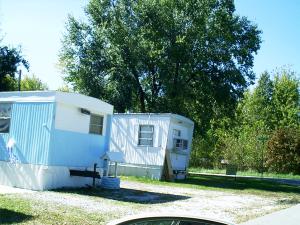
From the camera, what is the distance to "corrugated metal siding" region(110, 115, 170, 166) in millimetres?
22016

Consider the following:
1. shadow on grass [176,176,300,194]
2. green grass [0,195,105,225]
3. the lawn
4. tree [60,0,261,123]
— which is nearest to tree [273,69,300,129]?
tree [60,0,261,123]

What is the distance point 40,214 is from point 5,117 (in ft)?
22.3

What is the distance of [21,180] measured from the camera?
1413 cm

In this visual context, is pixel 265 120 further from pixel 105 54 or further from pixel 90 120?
pixel 90 120

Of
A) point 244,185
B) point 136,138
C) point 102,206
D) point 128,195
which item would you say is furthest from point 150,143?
point 102,206

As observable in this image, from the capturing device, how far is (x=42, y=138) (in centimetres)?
1405

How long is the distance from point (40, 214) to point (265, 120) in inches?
1887

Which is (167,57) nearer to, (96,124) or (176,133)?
(176,133)

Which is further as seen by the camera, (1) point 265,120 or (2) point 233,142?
(1) point 265,120

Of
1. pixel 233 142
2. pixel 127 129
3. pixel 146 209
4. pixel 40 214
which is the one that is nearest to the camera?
pixel 40 214

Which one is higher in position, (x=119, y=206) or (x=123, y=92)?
(x=123, y=92)

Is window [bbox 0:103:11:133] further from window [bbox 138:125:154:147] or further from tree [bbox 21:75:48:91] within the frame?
tree [bbox 21:75:48:91]

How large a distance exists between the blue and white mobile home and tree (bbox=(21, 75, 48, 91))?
3971cm

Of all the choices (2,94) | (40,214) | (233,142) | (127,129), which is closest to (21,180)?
(2,94)
